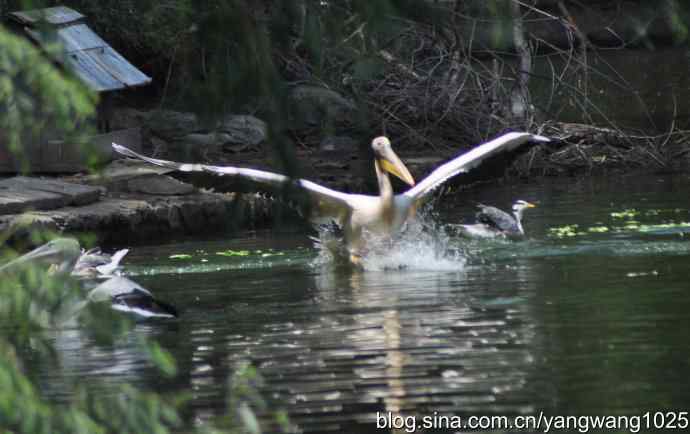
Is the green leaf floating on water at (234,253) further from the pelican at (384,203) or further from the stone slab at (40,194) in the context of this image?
the stone slab at (40,194)

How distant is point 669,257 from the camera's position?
952cm

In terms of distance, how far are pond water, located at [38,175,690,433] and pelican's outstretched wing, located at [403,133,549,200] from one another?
1.46ft

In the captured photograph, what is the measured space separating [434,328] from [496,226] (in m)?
4.55

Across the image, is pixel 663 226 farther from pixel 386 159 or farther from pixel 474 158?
pixel 386 159

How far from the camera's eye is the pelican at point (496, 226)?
11422mm

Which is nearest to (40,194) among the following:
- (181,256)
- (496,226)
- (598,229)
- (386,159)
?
(181,256)

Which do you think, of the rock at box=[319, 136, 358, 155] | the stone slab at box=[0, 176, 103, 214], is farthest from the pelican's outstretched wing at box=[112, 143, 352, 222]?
the rock at box=[319, 136, 358, 155]

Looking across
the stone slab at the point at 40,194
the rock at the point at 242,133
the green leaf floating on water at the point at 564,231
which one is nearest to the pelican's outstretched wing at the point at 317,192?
the green leaf floating on water at the point at 564,231

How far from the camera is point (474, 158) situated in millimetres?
10477

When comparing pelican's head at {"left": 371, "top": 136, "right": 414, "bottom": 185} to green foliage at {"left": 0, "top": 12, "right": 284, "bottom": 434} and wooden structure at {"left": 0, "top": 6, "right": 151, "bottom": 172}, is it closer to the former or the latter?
wooden structure at {"left": 0, "top": 6, "right": 151, "bottom": 172}

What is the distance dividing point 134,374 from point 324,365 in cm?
80

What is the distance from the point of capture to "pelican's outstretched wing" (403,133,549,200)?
34.2ft

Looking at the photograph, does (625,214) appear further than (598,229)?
Yes

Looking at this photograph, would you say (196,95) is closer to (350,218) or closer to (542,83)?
(350,218)
